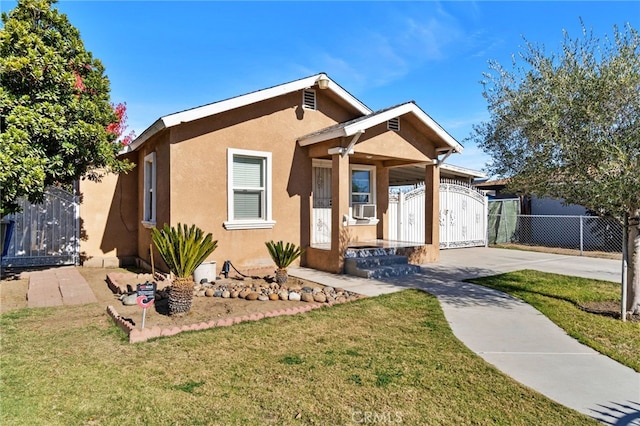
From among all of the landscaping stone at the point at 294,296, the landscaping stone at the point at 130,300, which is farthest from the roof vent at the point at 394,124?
the landscaping stone at the point at 130,300

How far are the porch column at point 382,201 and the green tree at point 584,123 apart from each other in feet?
21.8

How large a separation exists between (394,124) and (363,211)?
3.28 m

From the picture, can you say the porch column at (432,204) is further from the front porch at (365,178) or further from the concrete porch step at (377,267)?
the concrete porch step at (377,267)

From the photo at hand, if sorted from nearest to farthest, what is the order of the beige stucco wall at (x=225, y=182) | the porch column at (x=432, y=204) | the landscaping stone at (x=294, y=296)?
the landscaping stone at (x=294, y=296)
the beige stucco wall at (x=225, y=182)
the porch column at (x=432, y=204)

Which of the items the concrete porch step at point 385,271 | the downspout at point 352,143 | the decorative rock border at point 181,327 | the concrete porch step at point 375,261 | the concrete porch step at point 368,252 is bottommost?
the decorative rock border at point 181,327

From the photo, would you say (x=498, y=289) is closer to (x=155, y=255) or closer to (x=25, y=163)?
(x=155, y=255)

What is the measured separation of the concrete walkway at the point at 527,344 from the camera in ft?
11.9

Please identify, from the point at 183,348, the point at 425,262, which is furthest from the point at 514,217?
the point at 183,348

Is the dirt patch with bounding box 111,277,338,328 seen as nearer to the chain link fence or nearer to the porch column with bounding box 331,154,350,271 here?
the porch column with bounding box 331,154,350,271

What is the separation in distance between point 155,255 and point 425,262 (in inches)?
324

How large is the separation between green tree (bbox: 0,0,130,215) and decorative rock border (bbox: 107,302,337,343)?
3569 millimetres

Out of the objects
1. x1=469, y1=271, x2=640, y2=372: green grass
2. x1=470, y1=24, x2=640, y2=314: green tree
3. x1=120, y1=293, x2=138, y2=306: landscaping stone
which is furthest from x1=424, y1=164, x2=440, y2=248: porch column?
x1=120, y1=293, x2=138, y2=306: landscaping stone

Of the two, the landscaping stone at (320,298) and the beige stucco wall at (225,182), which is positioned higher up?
the beige stucco wall at (225,182)

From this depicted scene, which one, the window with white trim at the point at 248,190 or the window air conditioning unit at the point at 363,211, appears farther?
the window air conditioning unit at the point at 363,211
